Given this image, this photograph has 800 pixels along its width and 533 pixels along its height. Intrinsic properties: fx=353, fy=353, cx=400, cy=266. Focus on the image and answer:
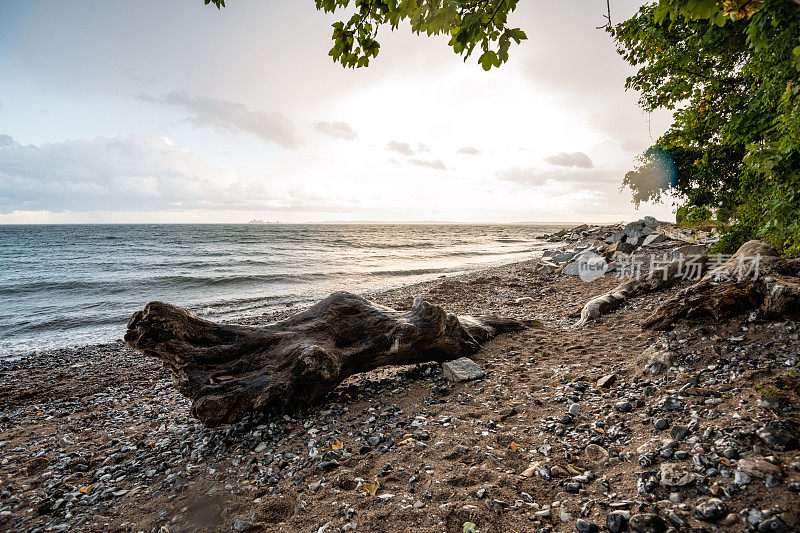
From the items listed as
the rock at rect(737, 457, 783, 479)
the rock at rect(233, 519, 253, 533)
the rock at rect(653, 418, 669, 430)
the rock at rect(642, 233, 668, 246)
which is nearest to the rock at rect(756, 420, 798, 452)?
the rock at rect(737, 457, 783, 479)

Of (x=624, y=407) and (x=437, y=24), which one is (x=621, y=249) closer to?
(x=624, y=407)

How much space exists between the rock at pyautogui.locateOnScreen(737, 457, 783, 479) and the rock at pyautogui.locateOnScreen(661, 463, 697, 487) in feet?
1.31

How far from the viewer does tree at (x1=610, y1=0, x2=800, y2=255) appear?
5.29m

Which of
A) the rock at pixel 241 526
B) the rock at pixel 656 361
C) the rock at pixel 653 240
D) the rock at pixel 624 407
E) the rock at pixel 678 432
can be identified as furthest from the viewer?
the rock at pixel 653 240

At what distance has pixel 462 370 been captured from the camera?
6953 mm

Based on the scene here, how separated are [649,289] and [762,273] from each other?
3926mm

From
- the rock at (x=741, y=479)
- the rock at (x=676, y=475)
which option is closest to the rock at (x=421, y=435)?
the rock at (x=676, y=475)

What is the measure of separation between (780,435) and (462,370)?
14.2ft

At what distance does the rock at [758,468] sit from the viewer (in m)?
2.99

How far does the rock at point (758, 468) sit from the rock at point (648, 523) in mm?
971

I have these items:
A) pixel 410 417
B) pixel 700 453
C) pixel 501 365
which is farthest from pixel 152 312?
pixel 700 453

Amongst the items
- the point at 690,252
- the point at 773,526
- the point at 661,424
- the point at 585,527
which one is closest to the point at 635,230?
the point at 690,252

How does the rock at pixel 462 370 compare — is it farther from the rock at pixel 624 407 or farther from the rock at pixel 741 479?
the rock at pixel 741 479

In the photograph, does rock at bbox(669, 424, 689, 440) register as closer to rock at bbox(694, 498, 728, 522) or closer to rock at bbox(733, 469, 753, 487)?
rock at bbox(733, 469, 753, 487)
